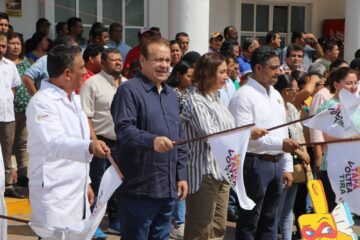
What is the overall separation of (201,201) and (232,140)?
21.3 inches

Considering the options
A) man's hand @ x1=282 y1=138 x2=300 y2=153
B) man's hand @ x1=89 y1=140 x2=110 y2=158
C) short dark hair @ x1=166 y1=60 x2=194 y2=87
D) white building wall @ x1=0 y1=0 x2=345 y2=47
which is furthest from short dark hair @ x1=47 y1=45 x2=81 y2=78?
white building wall @ x1=0 y1=0 x2=345 y2=47

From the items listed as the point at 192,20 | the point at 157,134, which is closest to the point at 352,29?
the point at 192,20

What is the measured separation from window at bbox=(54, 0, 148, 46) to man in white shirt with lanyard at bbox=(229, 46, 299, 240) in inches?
266

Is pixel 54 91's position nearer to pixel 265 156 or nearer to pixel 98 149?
pixel 98 149

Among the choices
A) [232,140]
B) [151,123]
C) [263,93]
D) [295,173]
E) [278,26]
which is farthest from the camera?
[278,26]

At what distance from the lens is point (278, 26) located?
1692 centimetres

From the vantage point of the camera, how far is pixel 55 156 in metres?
4.49

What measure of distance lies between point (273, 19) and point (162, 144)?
1271cm

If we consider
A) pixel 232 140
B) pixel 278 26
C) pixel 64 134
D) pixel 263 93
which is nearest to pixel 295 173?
pixel 263 93

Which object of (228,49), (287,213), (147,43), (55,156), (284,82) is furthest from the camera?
(228,49)

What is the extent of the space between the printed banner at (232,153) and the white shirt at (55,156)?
1.16m

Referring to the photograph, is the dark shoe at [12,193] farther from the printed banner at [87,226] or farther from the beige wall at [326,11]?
the beige wall at [326,11]

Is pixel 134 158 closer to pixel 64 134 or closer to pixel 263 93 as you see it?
pixel 64 134

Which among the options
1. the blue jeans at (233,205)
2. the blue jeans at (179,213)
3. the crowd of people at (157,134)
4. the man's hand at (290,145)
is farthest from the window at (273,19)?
the man's hand at (290,145)
